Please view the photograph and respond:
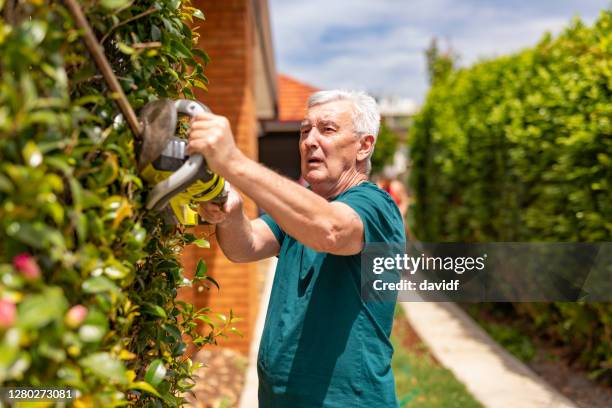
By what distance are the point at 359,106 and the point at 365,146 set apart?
5.9 inches

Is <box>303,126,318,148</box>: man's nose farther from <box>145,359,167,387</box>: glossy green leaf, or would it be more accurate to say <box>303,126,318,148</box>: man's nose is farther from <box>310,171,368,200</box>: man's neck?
<box>145,359,167,387</box>: glossy green leaf

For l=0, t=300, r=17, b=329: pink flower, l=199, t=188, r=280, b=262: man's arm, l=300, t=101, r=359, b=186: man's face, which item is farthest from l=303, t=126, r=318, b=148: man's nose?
l=0, t=300, r=17, b=329: pink flower

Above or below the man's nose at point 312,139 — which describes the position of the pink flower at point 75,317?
below

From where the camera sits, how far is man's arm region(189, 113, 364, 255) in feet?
4.55

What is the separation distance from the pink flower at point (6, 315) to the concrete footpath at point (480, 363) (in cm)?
427

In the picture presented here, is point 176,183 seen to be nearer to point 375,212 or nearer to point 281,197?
point 281,197

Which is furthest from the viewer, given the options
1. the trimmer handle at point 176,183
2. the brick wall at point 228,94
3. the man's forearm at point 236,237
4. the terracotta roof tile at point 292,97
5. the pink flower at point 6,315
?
the terracotta roof tile at point 292,97

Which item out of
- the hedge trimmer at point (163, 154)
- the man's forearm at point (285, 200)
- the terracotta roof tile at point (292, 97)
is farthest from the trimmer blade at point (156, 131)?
the terracotta roof tile at point (292, 97)

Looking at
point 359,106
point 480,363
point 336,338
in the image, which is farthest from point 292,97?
point 336,338

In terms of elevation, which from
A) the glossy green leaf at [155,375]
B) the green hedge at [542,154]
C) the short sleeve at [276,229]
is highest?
the green hedge at [542,154]

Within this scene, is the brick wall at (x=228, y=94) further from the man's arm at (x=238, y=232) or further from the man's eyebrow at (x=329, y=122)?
the man's eyebrow at (x=329, y=122)

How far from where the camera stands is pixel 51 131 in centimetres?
101

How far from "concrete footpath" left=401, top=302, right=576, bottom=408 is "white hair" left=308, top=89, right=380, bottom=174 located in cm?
317

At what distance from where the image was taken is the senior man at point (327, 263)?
169 centimetres
